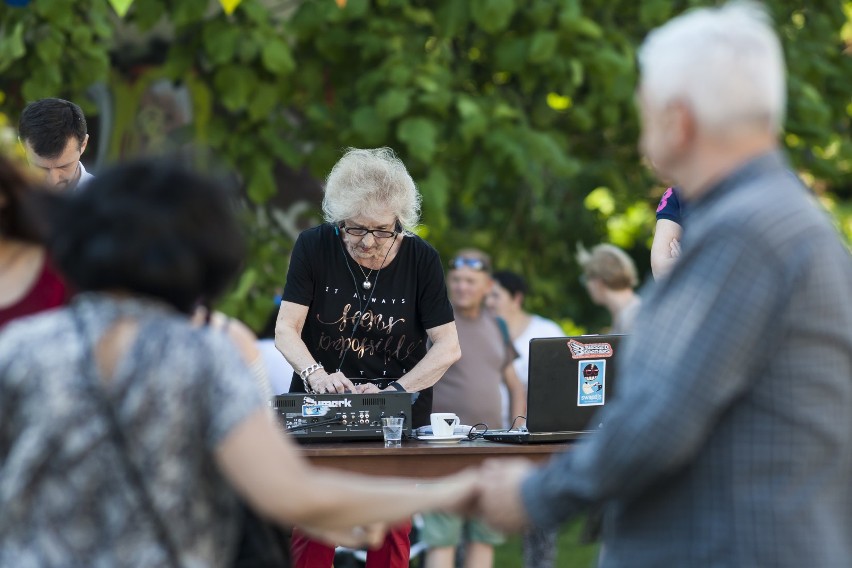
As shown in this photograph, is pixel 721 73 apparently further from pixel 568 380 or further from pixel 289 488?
pixel 568 380

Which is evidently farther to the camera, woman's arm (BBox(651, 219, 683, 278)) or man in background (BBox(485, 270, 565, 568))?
man in background (BBox(485, 270, 565, 568))

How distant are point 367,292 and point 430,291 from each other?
240 mm

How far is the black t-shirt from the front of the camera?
4.89 metres

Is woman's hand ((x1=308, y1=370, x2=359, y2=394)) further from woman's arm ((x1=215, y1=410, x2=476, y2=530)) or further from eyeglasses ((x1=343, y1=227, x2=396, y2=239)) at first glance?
woman's arm ((x1=215, y1=410, x2=476, y2=530))

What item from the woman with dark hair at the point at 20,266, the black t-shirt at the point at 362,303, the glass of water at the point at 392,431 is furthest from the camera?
the black t-shirt at the point at 362,303

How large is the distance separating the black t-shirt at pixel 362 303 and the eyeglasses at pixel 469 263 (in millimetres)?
2238

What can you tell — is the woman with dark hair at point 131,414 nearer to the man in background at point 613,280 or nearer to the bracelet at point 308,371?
the bracelet at point 308,371

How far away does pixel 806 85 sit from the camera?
27.3ft

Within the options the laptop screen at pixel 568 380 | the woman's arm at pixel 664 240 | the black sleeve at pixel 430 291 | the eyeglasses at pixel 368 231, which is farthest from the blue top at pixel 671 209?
the eyeglasses at pixel 368 231

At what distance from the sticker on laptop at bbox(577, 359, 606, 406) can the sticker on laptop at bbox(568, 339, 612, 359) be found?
20 millimetres

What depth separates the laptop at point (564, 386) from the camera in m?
4.40

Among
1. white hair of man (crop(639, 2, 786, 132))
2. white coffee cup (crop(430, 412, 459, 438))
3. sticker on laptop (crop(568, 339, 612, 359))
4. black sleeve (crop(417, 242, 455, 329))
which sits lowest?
white coffee cup (crop(430, 412, 459, 438))

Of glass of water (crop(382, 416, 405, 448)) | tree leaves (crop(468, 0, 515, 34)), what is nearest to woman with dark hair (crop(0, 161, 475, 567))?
glass of water (crop(382, 416, 405, 448))

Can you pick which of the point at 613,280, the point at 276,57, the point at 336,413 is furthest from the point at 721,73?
the point at 613,280
